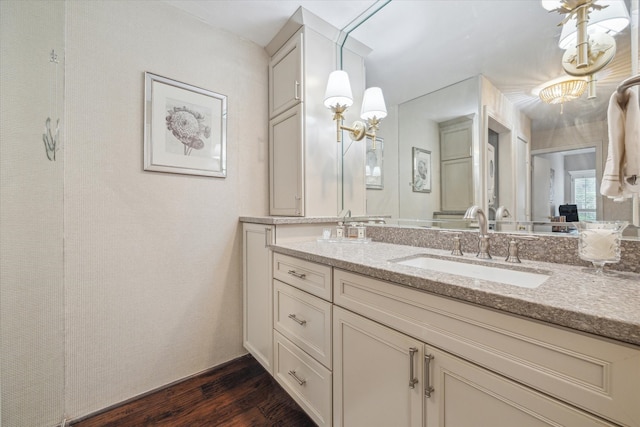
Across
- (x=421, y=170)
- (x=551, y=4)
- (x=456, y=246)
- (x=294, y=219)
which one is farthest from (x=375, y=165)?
(x=551, y=4)

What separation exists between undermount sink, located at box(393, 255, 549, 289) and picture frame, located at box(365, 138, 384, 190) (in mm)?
680

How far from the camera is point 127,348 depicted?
148 cm

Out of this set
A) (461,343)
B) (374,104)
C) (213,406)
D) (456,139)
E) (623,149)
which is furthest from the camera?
(374,104)

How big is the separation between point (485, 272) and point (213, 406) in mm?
1575

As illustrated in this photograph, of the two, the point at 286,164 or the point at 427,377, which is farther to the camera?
the point at 286,164

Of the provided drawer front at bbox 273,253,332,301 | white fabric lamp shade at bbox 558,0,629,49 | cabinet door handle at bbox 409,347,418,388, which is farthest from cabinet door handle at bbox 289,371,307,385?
white fabric lamp shade at bbox 558,0,629,49

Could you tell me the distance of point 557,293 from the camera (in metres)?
0.61

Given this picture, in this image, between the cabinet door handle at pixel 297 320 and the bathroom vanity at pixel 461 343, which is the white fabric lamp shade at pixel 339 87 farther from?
the cabinet door handle at pixel 297 320

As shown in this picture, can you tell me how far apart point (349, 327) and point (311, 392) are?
0.44 meters

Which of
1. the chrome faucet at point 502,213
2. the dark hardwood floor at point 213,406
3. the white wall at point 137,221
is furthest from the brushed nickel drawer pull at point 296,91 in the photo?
the dark hardwood floor at point 213,406

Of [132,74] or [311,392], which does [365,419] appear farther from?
[132,74]

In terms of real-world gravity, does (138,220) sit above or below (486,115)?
below

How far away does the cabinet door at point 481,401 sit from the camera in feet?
1.75

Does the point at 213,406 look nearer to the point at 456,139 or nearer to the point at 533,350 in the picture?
the point at 533,350
